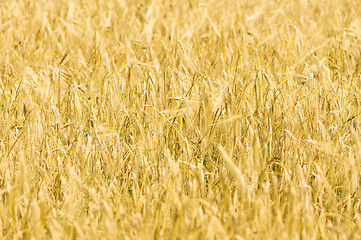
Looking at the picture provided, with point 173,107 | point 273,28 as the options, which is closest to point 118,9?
point 273,28

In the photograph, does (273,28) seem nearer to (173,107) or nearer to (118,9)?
(118,9)

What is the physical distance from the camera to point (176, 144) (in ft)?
6.76

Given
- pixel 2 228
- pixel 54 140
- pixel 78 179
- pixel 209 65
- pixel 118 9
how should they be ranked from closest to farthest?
pixel 2 228, pixel 78 179, pixel 54 140, pixel 209 65, pixel 118 9

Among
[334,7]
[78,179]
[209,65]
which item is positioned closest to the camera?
[78,179]

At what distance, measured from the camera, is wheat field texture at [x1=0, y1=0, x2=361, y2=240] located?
1508mm

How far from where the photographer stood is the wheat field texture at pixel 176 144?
1.51 meters

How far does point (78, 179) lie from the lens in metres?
1.71

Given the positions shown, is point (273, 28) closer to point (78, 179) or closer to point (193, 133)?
point (193, 133)

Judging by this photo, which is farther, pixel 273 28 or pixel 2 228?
pixel 273 28

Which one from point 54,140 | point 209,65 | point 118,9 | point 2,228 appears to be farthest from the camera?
point 118,9

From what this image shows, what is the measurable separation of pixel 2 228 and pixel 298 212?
769 mm

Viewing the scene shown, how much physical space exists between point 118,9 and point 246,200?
2856 mm

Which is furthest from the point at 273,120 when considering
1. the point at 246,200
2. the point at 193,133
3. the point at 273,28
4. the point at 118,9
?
the point at 118,9

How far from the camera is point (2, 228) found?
1542 mm
